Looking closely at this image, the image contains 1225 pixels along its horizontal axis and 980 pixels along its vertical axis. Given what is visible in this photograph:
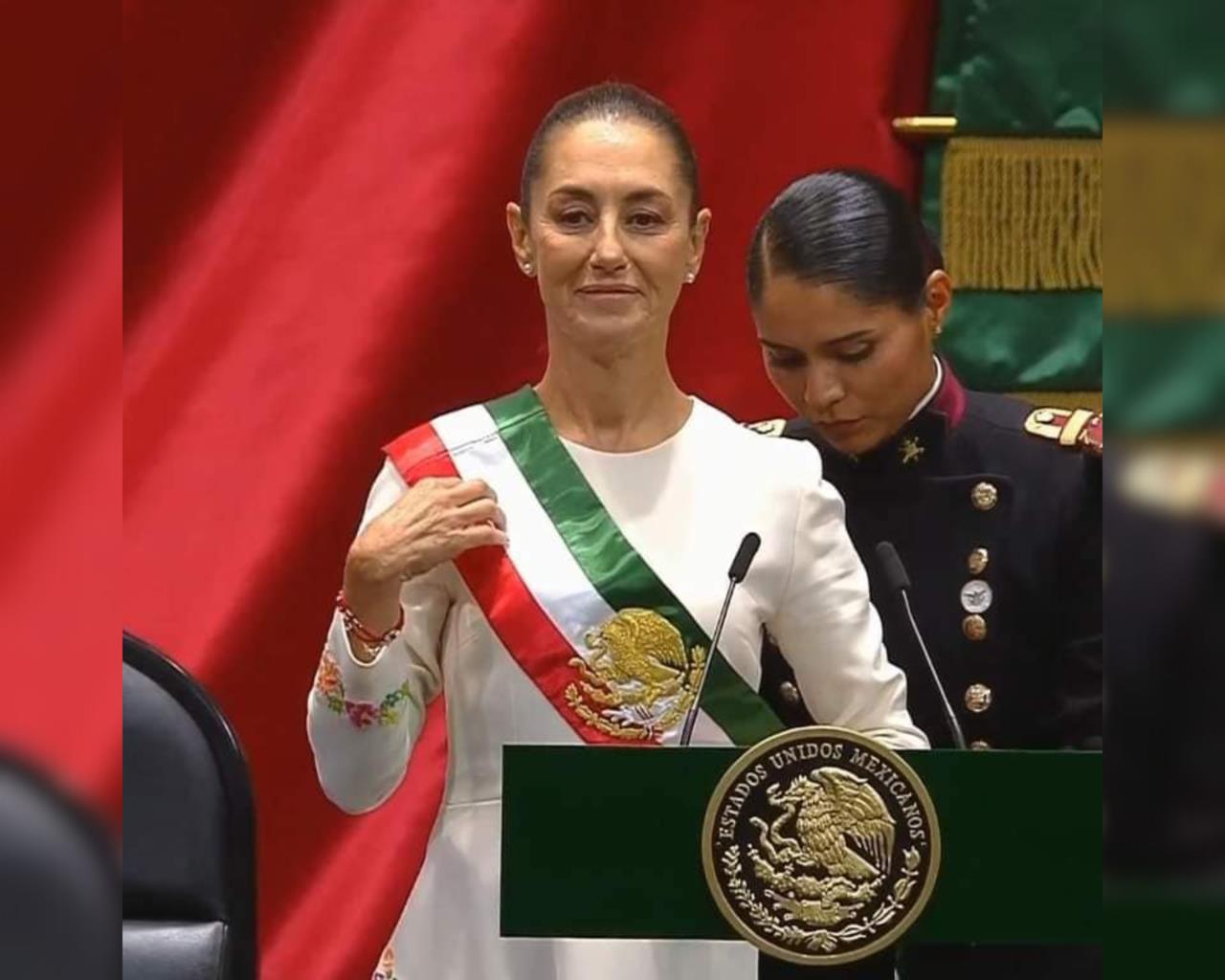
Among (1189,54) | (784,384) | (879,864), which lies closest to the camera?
(1189,54)

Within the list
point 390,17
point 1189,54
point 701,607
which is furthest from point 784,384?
point 1189,54

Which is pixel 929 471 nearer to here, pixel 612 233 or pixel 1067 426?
pixel 1067 426

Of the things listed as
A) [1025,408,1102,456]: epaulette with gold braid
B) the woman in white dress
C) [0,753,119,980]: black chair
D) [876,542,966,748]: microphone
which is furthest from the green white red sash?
[0,753,119,980]: black chair

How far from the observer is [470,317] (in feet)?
4.11

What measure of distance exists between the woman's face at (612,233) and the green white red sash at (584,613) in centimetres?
10

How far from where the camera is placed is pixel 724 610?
3.67ft

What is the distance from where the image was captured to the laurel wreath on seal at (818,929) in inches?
42.4

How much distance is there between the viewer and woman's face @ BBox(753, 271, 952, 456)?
1166mm

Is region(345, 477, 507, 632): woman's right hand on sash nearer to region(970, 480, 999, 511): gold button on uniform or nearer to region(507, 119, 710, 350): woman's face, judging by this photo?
region(507, 119, 710, 350): woman's face

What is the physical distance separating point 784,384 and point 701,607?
0.16 metres

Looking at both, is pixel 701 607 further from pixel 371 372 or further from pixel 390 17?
pixel 390 17

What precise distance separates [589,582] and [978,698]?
243 millimetres

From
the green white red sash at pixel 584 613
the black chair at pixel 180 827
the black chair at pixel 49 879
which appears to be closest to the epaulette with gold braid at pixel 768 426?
the green white red sash at pixel 584 613

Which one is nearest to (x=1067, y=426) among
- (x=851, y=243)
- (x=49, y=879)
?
(x=851, y=243)
